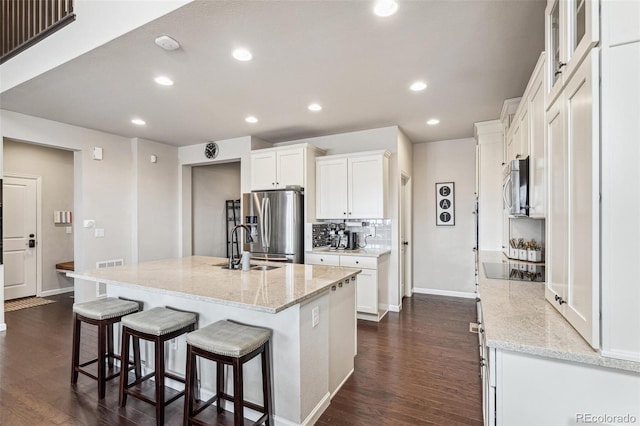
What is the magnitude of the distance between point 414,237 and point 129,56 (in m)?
4.75

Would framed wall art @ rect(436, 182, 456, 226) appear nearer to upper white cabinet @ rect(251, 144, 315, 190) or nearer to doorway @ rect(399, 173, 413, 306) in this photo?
→ doorway @ rect(399, 173, 413, 306)

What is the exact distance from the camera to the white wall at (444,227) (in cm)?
519

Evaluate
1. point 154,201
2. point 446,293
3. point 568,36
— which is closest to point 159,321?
point 568,36

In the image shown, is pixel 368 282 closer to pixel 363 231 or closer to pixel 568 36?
pixel 363 231

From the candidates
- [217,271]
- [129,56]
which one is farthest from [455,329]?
[129,56]

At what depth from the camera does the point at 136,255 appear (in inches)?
201

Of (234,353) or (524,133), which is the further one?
(524,133)

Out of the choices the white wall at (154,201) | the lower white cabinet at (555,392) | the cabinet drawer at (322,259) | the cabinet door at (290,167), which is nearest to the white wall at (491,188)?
the cabinet drawer at (322,259)

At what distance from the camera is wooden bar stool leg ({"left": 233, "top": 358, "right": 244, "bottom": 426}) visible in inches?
66.4

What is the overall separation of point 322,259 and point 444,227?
234cm

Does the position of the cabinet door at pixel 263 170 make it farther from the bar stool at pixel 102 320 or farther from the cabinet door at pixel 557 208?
the cabinet door at pixel 557 208

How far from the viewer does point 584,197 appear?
1.13 m

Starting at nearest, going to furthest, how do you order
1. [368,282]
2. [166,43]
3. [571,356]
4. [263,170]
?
[571,356], [166,43], [368,282], [263,170]

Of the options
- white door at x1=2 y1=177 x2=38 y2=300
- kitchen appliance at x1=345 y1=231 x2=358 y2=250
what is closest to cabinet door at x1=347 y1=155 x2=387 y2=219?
kitchen appliance at x1=345 y1=231 x2=358 y2=250
